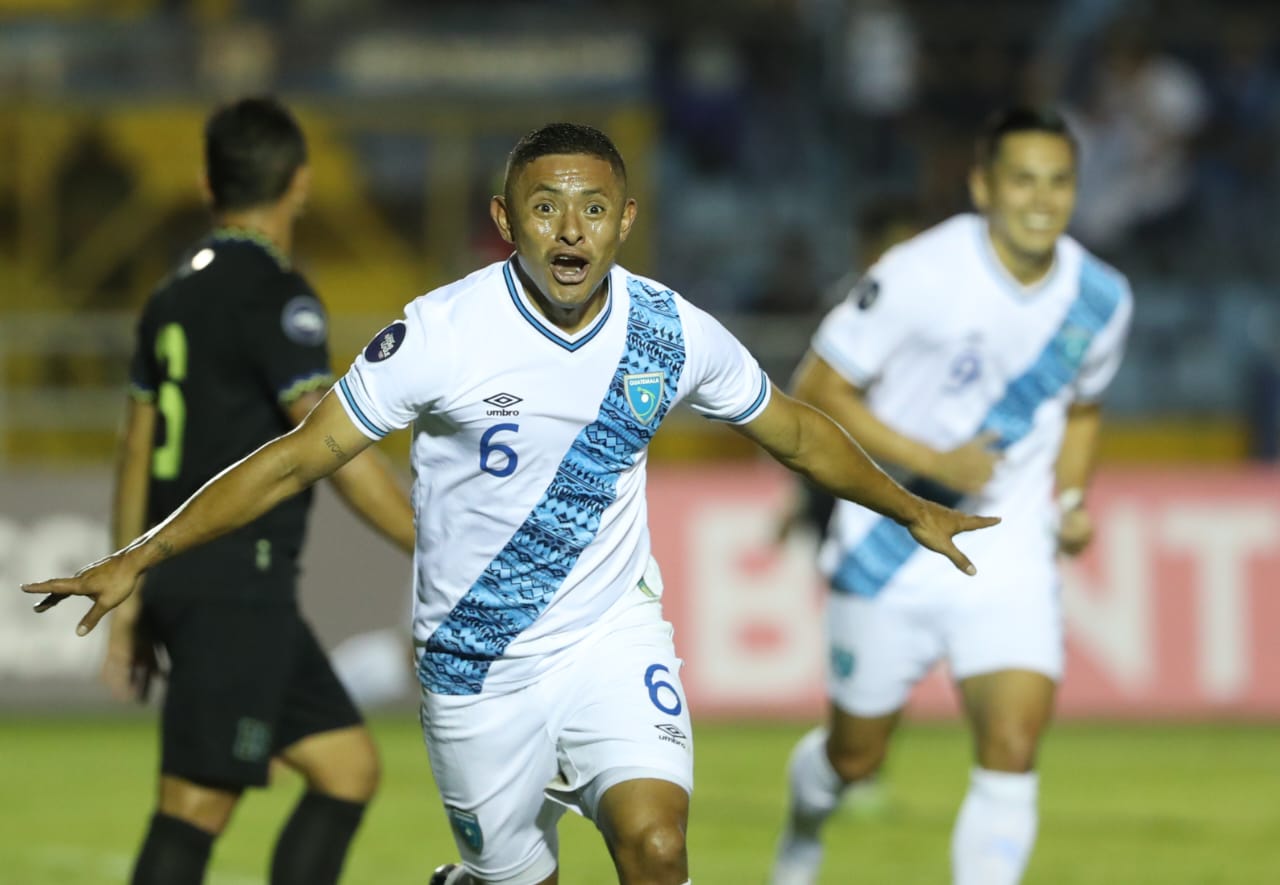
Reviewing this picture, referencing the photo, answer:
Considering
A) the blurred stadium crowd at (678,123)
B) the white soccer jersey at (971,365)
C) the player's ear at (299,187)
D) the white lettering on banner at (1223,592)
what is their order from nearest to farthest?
the player's ear at (299,187) < the white soccer jersey at (971,365) < the white lettering on banner at (1223,592) < the blurred stadium crowd at (678,123)

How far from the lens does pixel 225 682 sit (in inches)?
230

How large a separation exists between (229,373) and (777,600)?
7403mm

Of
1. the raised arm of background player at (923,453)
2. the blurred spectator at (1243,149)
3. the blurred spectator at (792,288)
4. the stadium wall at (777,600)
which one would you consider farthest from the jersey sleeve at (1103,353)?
the blurred spectator at (1243,149)

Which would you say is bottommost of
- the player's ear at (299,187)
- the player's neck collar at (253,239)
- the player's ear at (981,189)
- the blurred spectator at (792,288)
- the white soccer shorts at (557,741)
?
the white soccer shorts at (557,741)

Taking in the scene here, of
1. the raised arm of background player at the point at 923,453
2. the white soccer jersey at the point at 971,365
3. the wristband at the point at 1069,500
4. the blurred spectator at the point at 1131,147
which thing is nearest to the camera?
the raised arm of background player at the point at 923,453

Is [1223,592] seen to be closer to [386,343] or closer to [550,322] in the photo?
[550,322]

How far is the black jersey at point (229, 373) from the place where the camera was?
5887mm

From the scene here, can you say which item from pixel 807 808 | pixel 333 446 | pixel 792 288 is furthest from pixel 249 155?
pixel 792 288

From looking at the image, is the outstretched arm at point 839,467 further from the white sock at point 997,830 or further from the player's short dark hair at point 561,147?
the white sock at point 997,830

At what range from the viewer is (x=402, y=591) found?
13.0 m

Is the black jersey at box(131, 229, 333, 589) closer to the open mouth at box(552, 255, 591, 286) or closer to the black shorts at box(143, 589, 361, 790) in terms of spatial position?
the black shorts at box(143, 589, 361, 790)

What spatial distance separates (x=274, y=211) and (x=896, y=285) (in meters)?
1.89

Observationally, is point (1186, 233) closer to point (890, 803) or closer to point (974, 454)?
point (890, 803)

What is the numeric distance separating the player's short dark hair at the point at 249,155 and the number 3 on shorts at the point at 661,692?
1.79m
